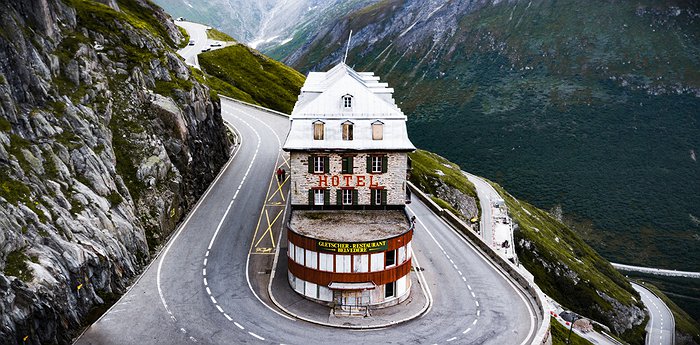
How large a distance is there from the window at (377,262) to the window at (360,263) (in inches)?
23.4

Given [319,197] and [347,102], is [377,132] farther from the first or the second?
[319,197]

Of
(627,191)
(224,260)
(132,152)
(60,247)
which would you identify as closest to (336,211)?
(224,260)

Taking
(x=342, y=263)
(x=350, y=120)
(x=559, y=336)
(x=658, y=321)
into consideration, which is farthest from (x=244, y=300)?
(x=658, y=321)

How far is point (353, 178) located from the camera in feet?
168

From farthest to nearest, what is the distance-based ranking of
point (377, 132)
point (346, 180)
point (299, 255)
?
point (346, 180) < point (377, 132) < point (299, 255)

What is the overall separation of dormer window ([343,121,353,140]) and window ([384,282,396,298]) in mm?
14205

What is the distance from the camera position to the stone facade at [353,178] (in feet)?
167

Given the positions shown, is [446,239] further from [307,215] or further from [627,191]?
[627,191]

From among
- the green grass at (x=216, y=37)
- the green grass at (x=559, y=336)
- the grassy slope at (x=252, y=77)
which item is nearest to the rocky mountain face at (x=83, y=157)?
the green grass at (x=559, y=336)

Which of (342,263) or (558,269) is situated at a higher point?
(342,263)

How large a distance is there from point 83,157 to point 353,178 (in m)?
23.5

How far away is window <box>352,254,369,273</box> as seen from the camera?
Result: 4372cm

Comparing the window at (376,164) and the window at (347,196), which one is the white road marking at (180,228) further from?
the window at (376,164)

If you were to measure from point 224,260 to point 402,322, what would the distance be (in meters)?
18.1
